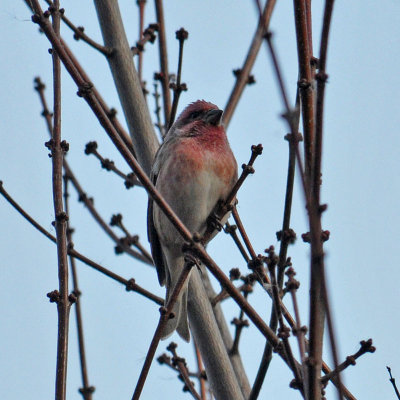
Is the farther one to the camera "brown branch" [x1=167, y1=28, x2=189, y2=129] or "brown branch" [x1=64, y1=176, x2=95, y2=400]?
"brown branch" [x1=167, y1=28, x2=189, y2=129]

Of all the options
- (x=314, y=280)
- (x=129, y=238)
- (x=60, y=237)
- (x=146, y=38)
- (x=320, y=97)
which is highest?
(x=146, y=38)

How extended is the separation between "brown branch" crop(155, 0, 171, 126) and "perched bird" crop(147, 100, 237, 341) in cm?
23

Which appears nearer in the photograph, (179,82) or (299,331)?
(299,331)

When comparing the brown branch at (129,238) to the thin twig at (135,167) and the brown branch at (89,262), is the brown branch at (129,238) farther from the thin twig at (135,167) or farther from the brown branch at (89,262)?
the thin twig at (135,167)

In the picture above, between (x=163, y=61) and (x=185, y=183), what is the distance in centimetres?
111

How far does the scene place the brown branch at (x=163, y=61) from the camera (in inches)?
235

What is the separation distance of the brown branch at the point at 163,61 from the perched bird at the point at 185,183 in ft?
0.75

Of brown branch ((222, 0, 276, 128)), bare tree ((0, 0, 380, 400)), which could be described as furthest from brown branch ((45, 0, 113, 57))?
brown branch ((222, 0, 276, 128))

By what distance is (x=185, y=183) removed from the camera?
5.62 m

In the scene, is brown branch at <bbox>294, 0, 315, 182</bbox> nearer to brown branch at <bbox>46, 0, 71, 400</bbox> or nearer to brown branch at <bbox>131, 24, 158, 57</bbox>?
brown branch at <bbox>46, 0, 71, 400</bbox>

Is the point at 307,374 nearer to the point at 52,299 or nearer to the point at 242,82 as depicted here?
the point at 52,299

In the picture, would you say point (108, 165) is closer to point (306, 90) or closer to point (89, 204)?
point (89, 204)

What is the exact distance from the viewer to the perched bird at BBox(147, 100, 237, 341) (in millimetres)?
5523

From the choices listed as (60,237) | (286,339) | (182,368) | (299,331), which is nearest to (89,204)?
(182,368)
